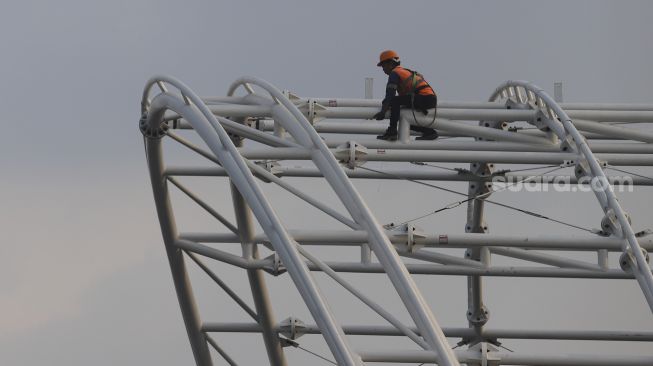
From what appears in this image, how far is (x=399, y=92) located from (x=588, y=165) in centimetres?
433

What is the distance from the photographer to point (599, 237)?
38625 mm

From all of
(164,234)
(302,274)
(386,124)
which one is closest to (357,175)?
(386,124)

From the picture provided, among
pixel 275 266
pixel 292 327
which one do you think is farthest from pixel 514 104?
pixel 292 327

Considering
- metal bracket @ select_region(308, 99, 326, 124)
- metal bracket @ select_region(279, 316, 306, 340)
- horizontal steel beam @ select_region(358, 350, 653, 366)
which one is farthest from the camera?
metal bracket @ select_region(279, 316, 306, 340)

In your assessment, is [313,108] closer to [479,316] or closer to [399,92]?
[399,92]

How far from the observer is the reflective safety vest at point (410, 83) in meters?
40.6

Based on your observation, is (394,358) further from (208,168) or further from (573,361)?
(208,168)

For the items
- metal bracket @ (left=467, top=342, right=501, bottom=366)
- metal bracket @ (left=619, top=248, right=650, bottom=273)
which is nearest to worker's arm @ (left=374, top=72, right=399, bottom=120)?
metal bracket @ (left=467, top=342, right=501, bottom=366)

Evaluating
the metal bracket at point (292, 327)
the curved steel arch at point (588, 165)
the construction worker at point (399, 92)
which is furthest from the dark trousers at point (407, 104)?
the metal bracket at point (292, 327)

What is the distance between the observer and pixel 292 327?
45156mm

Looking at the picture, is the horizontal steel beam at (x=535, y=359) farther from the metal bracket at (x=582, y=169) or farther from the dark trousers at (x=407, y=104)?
the dark trousers at (x=407, y=104)

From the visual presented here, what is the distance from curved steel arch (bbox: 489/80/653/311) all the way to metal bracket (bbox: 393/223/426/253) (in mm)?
3687

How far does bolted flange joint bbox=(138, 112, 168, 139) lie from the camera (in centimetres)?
4119

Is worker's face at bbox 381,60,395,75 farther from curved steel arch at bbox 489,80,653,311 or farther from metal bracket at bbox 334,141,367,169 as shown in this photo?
curved steel arch at bbox 489,80,653,311
